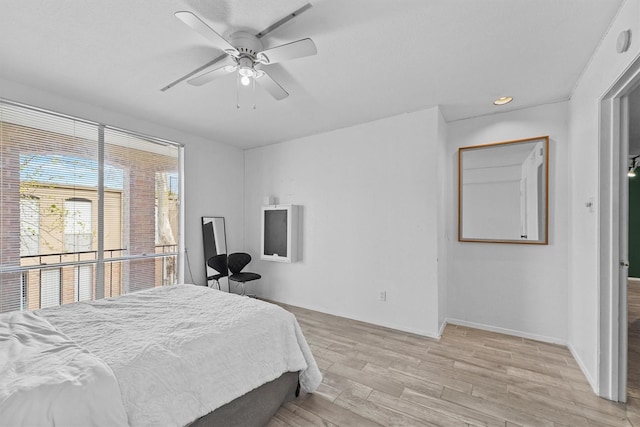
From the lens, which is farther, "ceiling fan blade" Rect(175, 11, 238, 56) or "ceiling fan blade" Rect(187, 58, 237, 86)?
"ceiling fan blade" Rect(187, 58, 237, 86)

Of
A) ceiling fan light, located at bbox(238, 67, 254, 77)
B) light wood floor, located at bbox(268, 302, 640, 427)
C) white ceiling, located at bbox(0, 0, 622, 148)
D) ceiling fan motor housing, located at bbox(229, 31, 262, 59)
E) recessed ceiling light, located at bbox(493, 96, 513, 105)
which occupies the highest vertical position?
white ceiling, located at bbox(0, 0, 622, 148)

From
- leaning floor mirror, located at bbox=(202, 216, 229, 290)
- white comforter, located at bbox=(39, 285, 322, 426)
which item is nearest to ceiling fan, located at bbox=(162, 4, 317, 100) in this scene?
white comforter, located at bbox=(39, 285, 322, 426)

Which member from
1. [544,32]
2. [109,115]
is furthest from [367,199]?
[109,115]

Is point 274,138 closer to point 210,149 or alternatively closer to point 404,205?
point 210,149

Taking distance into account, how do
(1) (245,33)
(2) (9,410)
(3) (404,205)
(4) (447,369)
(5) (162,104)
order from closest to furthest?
(2) (9,410) → (1) (245,33) → (4) (447,369) → (5) (162,104) → (3) (404,205)

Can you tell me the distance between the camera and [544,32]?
1888mm

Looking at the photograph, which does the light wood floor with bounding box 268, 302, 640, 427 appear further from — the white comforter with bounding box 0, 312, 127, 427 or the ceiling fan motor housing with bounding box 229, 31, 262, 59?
the ceiling fan motor housing with bounding box 229, 31, 262, 59

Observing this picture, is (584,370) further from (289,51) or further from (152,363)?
(289,51)

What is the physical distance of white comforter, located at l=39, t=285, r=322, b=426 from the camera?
4.11 ft

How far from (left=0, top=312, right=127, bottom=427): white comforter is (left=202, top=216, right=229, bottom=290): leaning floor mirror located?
287 cm

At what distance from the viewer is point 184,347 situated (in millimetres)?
1464

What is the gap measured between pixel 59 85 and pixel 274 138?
243 centimetres

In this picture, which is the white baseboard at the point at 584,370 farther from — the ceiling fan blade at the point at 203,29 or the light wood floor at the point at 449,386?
the ceiling fan blade at the point at 203,29

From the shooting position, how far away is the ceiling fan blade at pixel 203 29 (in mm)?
1434
